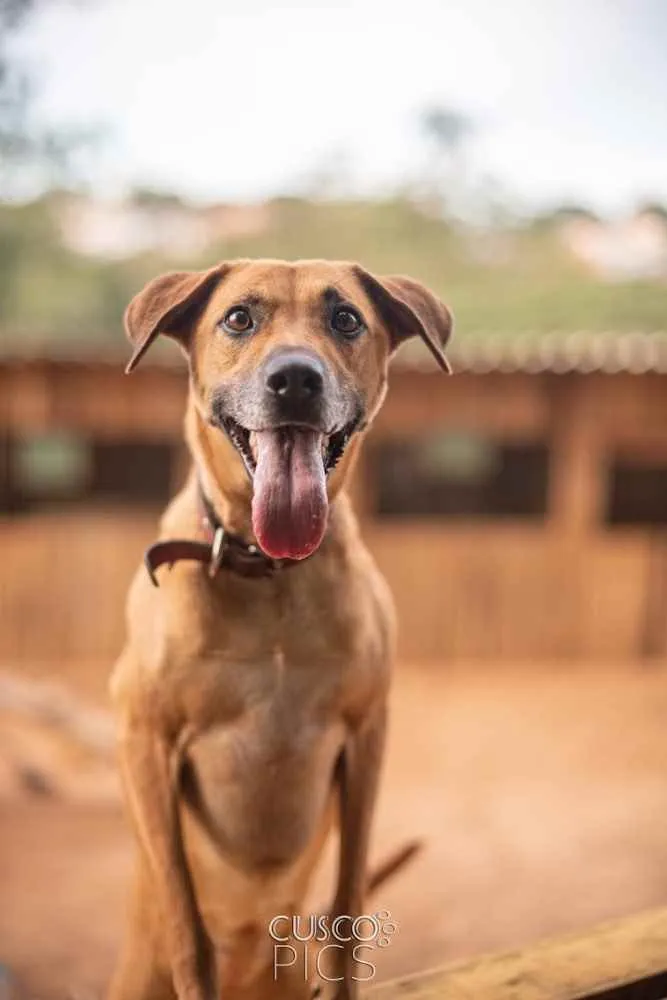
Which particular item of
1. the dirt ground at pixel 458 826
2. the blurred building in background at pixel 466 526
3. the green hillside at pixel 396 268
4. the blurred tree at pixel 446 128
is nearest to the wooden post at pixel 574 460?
the blurred building in background at pixel 466 526

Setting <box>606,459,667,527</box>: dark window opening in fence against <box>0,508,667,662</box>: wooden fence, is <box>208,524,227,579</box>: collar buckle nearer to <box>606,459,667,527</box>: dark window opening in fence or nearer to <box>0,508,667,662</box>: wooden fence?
<box>0,508,667,662</box>: wooden fence

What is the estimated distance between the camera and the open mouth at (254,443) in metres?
1.10

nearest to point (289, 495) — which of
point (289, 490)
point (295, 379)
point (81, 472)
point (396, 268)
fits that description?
point (289, 490)

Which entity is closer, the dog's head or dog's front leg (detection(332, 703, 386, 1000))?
the dog's head

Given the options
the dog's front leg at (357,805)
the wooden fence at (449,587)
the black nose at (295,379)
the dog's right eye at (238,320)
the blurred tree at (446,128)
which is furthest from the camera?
the wooden fence at (449,587)

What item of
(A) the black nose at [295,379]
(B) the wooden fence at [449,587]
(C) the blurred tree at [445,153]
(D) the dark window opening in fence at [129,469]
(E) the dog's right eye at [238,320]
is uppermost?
(C) the blurred tree at [445,153]

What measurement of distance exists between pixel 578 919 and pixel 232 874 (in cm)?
201

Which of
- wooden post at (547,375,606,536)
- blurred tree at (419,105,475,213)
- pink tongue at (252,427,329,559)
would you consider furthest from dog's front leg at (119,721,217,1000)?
wooden post at (547,375,606,536)

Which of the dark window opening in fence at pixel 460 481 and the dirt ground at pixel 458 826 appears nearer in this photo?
the dirt ground at pixel 458 826

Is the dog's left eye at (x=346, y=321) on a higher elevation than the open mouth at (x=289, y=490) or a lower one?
higher

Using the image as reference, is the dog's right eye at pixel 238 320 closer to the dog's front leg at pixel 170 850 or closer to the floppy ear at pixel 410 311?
the floppy ear at pixel 410 311

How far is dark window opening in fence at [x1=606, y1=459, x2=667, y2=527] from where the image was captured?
6.83 meters

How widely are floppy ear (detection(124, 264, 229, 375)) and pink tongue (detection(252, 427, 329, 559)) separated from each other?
24 centimetres

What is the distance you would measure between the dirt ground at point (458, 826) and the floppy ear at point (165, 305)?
1.98 m
